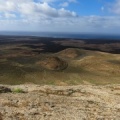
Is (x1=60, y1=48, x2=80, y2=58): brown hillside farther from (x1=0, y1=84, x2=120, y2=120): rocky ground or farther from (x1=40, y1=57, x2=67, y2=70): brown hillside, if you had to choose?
Answer: (x1=0, y1=84, x2=120, y2=120): rocky ground

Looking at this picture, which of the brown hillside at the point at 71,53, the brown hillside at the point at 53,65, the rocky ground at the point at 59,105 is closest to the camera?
the rocky ground at the point at 59,105

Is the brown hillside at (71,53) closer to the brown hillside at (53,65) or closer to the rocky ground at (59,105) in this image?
the brown hillside at (53,65)

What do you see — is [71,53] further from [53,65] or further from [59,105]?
[59,105]

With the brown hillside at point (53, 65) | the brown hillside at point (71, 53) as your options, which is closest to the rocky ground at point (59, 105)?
the brown hillside at point (53, 65)

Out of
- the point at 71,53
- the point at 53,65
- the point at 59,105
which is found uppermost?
the point at 59,105

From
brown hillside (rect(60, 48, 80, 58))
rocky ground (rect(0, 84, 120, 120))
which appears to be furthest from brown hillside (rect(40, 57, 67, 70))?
rocky ground (rect(0, 84, 120, 120))

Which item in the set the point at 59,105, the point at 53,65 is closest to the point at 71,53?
the point at 53,65

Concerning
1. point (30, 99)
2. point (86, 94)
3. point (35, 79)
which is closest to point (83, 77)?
point (35, 79)

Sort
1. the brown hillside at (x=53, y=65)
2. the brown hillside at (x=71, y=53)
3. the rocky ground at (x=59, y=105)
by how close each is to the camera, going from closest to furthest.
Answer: the rocky ground at (x=59, y=105) < the brown hillside at (x=53, y=65) < the brown hillside at (x=71, y=53)
